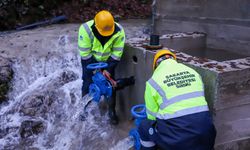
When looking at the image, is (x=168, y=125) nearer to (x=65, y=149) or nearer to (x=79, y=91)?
(x=65, y=149)

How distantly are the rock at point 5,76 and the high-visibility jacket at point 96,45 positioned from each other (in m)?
2.55

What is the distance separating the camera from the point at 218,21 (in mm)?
6094

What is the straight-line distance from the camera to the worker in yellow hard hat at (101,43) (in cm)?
476

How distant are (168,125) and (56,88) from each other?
4.35 m

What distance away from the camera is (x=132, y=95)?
17.6 feet

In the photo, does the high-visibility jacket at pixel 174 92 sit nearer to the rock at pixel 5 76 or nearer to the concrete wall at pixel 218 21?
the concrete wall at pixel 218 21

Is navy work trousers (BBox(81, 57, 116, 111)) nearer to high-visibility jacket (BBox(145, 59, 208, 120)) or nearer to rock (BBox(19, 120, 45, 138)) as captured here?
rock (BBox(19, 120, 45, 138))

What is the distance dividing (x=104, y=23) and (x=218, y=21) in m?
2.44

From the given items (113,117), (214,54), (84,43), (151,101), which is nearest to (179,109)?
(151,101)

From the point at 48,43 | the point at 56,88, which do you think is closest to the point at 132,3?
the point at 48,43

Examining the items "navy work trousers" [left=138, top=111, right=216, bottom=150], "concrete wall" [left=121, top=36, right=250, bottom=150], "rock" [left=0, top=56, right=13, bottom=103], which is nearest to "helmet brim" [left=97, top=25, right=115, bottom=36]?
"concrete wall" [left=121, top=36, right=250, bottom=150]

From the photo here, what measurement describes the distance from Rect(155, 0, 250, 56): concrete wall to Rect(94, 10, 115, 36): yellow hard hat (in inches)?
87.3

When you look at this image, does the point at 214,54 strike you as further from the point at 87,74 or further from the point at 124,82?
the point at 87,74

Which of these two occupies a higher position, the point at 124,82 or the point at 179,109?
the point at 179,109
